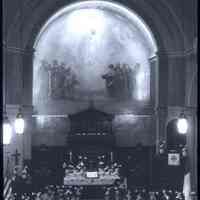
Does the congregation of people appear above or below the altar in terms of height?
above

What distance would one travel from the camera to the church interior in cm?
2159

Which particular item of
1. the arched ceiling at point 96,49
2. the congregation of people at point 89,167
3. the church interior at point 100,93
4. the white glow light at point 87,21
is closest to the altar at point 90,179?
the church interior at point 100,93

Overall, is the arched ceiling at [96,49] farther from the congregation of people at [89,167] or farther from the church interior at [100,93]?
the congregation of people at [89,167]

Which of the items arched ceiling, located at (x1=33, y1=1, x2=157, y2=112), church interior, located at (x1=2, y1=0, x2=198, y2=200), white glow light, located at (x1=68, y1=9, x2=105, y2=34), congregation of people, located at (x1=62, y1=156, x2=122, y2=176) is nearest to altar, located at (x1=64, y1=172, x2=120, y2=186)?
church interior, located at (x1=2, y1=0, x2=198, y2=200)

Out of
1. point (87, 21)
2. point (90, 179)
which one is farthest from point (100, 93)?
point (90, 179)

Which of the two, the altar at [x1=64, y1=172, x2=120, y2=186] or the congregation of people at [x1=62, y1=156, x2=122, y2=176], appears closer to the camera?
the altar at [x1=64, y1=172, x2=120, y2=186]

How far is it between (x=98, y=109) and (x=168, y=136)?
4.45m

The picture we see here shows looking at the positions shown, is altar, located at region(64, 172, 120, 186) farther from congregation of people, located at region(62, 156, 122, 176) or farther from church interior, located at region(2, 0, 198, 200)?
congregation of people, located at region(62, 156, 122, 176)

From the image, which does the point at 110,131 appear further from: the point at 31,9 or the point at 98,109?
the point at 31,9

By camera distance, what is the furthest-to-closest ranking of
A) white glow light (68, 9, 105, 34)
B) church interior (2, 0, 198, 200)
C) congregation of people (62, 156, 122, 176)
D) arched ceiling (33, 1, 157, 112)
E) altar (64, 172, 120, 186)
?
white glow light (68, 9, 105, 34), arched ceiling (33, 1, 157, 112), congregation of people (62, 156, 122, 176), church interior (2, 0, 198, 200), altar (64, 172, 120, 186)

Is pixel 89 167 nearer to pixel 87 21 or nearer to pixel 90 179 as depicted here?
pixel 90 179

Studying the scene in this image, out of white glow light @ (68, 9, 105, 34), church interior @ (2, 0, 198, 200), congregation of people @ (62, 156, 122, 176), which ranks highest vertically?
white glow light @ (68, 9, 105, 34)

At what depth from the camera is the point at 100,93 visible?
26.2 metres

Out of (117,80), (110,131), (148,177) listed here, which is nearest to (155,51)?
(117,80)
